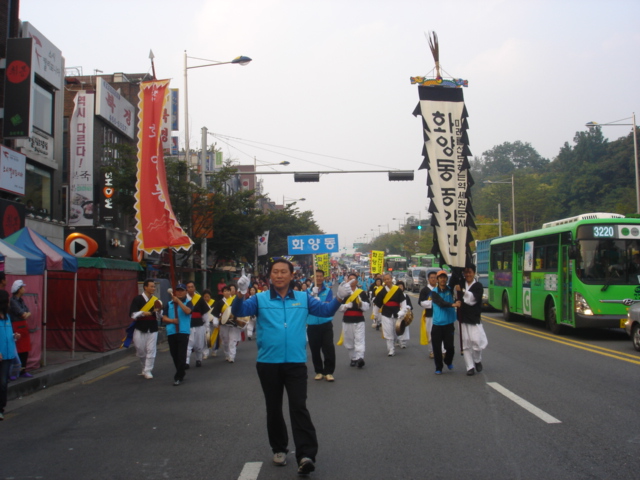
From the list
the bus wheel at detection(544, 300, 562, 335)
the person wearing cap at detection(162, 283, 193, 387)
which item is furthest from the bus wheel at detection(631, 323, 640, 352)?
the person wearing cap at detection(162, 283, 193, 387)

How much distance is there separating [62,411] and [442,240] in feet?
21.1

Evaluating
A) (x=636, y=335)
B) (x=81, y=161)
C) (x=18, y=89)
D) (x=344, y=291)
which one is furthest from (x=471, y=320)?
(x=81, y=161)

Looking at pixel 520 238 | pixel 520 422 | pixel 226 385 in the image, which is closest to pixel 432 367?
pixel 226 385

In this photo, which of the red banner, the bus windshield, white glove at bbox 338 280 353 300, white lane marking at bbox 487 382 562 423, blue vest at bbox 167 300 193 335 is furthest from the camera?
the bus windshield

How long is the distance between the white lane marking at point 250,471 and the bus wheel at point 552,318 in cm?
1306

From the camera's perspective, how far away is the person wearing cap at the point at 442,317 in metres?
9.98

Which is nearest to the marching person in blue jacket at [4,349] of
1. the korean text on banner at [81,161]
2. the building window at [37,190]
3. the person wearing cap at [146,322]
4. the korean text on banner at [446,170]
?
the person wearing cap at [146,322]

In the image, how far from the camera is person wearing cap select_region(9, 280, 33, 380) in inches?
376

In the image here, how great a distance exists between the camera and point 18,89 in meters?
17.2

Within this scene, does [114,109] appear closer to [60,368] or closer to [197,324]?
[197,324]

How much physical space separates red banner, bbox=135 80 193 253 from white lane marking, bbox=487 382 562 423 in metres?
7.21

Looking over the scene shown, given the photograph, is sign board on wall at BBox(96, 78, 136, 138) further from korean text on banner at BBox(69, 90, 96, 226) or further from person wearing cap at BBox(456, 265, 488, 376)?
person wearing cap at BBox(456, 265, 488, 376)

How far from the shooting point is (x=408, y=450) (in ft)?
18.6

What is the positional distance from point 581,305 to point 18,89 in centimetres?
1628
